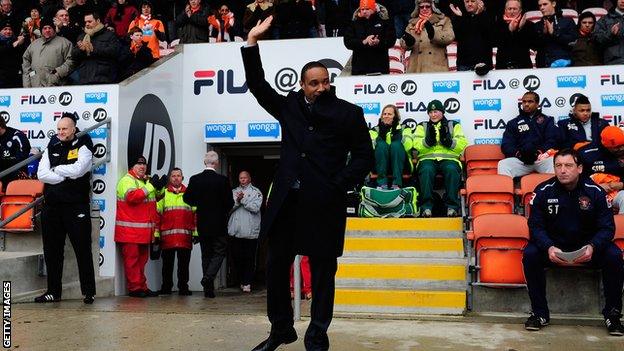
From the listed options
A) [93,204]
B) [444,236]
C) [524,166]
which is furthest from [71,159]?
[524,166]

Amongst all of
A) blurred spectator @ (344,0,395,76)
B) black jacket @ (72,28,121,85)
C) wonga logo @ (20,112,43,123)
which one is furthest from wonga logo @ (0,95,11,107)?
blurred spectator @ (344,0,395,76)

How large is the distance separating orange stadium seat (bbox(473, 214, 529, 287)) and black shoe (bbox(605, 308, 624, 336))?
92 cm

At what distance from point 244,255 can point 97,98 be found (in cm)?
312

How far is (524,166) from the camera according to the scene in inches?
318

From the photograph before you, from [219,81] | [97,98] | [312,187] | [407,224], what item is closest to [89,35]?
[97,98]

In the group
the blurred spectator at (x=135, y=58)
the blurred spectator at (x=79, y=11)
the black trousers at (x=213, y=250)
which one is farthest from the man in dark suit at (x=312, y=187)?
the blurred spectator at (x=79, y=11)

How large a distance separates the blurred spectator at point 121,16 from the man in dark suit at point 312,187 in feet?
29.6

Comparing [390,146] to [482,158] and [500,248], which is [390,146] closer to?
[482,158]

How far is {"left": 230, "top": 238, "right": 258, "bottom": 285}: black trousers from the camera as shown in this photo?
34.9 feet

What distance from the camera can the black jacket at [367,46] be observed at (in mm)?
9430

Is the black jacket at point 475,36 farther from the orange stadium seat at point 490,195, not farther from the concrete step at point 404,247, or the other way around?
the concrete step at point 404,247

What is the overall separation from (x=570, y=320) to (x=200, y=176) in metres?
5.06

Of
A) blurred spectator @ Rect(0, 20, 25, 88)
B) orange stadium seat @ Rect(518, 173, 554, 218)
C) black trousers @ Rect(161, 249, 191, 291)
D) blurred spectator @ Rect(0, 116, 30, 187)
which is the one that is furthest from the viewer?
blurred spectator @ Rect(0, 20, 25, 88)

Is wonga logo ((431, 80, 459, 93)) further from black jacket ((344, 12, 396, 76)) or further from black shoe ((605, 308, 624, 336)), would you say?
black shoe ((605, 308, 624, 336))
